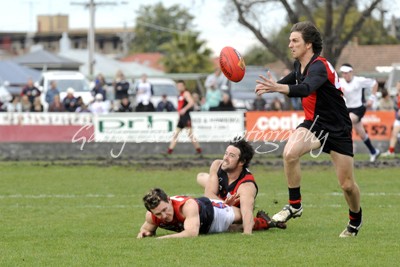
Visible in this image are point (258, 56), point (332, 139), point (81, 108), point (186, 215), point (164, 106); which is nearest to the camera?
point (332, 139)

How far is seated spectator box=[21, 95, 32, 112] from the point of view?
28141mm

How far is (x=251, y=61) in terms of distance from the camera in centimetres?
6900

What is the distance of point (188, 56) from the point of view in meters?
72.5

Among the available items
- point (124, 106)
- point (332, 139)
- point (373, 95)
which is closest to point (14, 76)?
point (124, 106)

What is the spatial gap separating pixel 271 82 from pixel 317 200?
17.8 ft

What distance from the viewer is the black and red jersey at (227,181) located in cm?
1024

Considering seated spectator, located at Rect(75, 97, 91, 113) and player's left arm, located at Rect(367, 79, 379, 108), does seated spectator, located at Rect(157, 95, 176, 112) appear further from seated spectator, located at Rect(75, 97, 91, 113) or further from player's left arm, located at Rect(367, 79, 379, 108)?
player's left arm, located at Rect(367, 79, 379, 108)

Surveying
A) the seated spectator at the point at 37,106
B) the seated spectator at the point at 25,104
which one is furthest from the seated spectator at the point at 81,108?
the seated spectator at the point at 25,104

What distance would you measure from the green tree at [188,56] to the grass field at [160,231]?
5343 centimetres

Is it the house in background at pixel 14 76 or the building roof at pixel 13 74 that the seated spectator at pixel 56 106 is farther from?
the building roof at pixel 13 74

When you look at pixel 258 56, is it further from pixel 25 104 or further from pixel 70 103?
pixel 70 103

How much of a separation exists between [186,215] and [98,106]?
17.8 metres

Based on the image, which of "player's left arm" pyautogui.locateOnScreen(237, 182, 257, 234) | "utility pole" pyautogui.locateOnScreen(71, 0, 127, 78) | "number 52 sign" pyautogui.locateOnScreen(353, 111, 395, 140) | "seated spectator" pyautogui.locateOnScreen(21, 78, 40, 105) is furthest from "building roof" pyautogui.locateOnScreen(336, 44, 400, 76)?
"player's left arm" pyautogui.locateOnScreen(237, 182, 257, 234)

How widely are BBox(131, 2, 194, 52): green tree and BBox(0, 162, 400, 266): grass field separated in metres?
89.2
